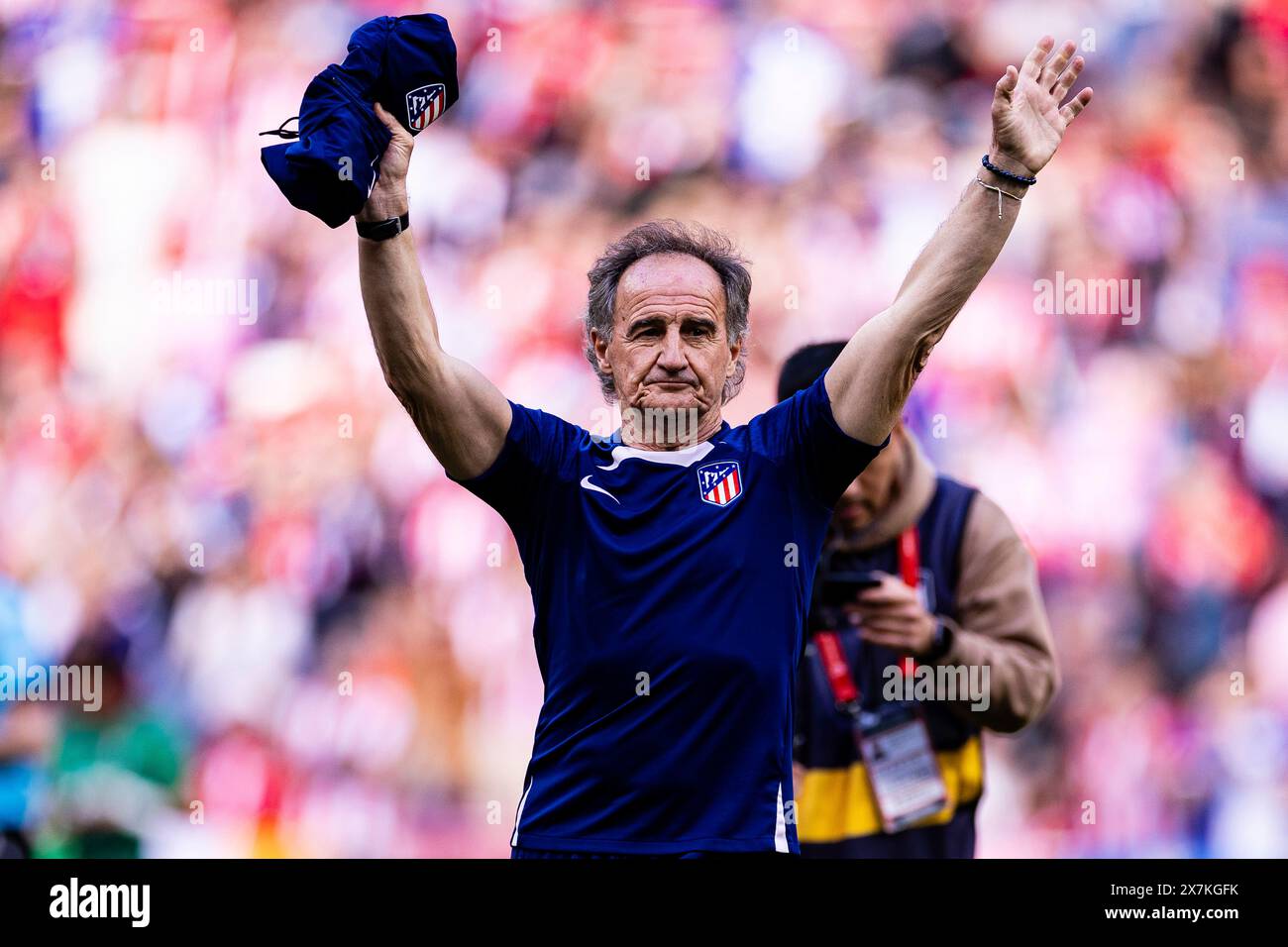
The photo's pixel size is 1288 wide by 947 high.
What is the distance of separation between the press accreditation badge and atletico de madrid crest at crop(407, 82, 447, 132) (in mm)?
1793

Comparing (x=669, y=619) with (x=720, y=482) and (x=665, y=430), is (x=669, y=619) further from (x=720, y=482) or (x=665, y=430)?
(x=665, y=430)

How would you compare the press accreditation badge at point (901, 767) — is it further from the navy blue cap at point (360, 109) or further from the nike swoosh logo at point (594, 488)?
the navy blue cap at point (360, 109)

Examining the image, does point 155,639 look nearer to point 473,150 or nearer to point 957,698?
point 473,150

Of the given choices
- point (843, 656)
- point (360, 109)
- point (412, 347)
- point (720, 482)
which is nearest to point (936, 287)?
point (720, 482)

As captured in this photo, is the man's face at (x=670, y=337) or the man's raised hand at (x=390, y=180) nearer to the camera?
the man's raised hand at (x=390, y=180)

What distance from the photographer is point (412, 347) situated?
7.59 feet

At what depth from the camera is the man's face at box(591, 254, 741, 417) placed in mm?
2527

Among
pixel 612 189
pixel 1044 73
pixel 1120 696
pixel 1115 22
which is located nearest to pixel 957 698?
pixel 1044 73

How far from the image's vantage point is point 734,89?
619cm

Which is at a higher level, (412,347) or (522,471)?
(412,347)

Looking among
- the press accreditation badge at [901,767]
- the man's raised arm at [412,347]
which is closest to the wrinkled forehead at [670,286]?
the man's raised arm at [412,347]

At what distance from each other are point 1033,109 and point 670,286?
26.2 inches

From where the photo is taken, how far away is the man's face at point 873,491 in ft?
11.2
